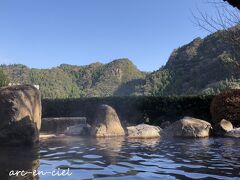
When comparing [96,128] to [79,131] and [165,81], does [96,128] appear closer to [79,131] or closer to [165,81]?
[79,131]

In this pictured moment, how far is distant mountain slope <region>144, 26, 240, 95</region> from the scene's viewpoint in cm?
4662

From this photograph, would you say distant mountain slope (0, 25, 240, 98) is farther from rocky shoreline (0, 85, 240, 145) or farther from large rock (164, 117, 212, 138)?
rocky shoreline (0, 85, 240, 145)

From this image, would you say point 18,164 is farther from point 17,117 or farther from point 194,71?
point 194,71

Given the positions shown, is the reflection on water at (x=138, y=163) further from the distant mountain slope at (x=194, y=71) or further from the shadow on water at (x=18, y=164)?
the distant mountain slope at (x=194, y=71)

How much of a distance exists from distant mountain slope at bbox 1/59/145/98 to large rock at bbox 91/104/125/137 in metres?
54.0

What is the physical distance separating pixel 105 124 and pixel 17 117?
493 cm

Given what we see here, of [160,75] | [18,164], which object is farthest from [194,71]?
[18,164]

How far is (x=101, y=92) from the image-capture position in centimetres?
7856

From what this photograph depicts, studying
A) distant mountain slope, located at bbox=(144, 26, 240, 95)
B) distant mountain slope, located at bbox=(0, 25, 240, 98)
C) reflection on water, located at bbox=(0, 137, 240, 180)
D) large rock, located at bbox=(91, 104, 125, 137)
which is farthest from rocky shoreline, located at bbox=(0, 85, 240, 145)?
distant mountain slope, located at bbox=(144, 26, 240, 95)

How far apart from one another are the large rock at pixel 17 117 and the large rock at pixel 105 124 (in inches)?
149

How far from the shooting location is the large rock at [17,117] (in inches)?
470

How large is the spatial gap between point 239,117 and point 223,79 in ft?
94.6

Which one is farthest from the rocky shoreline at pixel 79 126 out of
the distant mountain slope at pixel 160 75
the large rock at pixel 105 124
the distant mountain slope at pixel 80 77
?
the distant mountain slope at pixel 80 77

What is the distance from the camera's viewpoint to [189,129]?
15.0 m
